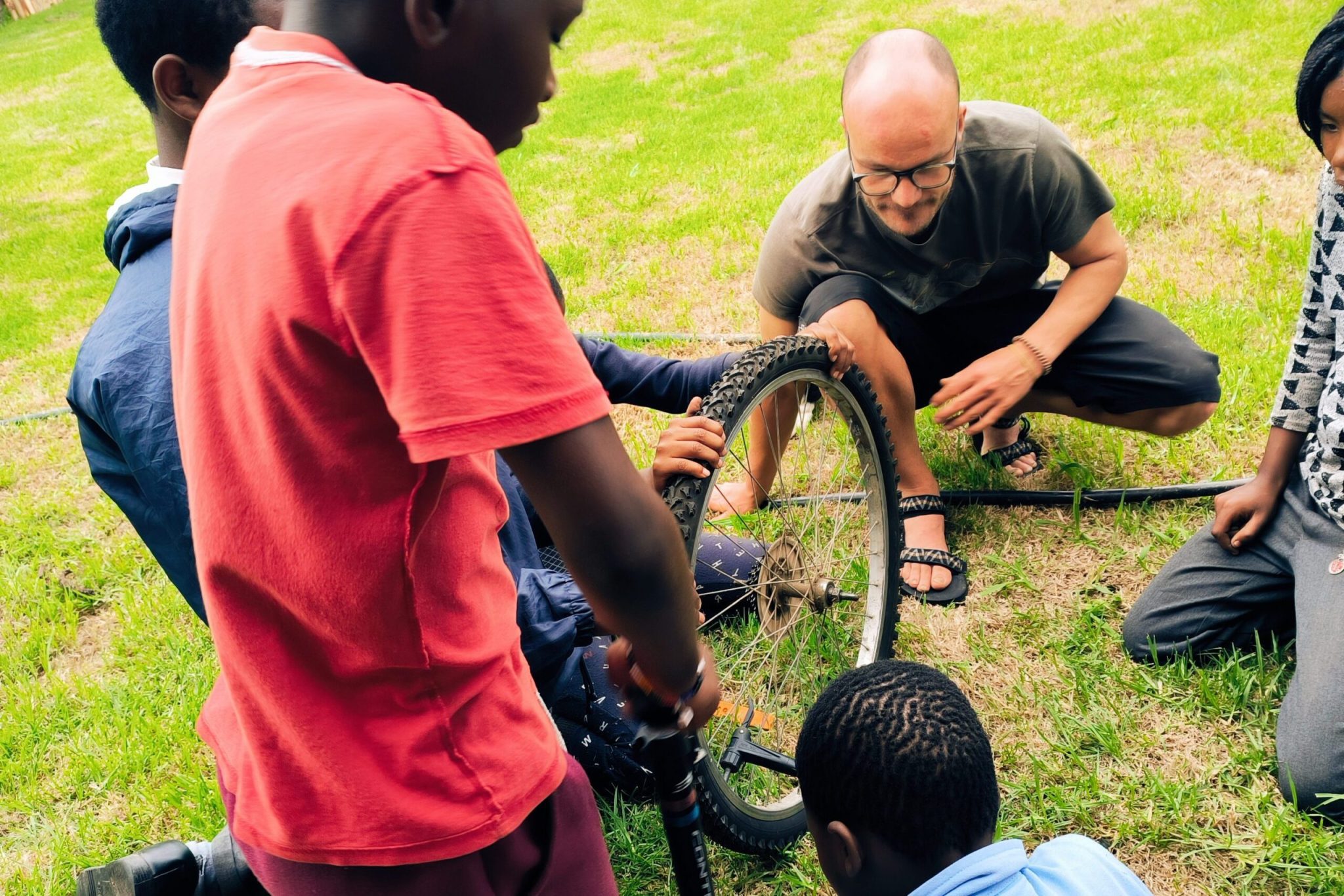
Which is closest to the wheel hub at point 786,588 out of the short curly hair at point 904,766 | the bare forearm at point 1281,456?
the short curly hair at point 904,766

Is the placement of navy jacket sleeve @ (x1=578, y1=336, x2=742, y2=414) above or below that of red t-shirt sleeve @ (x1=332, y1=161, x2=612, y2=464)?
below

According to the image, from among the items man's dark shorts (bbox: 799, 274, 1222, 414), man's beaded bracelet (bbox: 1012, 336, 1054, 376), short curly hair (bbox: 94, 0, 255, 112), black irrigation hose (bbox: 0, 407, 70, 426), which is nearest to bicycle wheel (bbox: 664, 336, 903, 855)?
man's dark shorts (bbox: 799, 274, 1222, 414)

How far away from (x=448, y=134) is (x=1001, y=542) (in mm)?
2642

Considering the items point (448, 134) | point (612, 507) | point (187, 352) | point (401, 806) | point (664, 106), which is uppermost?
point (448, 134)

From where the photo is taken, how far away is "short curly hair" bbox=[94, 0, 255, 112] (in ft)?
6.35

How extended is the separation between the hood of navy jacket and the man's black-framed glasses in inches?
68.1

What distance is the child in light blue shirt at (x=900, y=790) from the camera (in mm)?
1572

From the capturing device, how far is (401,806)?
121 cm

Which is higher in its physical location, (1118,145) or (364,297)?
(364,297)

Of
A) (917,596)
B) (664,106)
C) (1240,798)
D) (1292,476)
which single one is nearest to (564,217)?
(664,106)

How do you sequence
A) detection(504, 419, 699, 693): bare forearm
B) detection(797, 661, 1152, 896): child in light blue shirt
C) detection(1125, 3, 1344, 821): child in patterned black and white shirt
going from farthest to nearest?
detection(1125, 3, 1344, 821): child in patterned black and white shirt, detection(797, 661, 1152, 896): child in light blue shirt, detection(504, 419, 699, 693): bare forearm

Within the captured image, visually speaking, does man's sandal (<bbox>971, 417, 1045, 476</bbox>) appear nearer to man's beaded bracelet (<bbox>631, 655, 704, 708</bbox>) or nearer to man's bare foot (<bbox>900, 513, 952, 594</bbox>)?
man's bare foot (<bbox>900, 513, 952, 594</bbox>)

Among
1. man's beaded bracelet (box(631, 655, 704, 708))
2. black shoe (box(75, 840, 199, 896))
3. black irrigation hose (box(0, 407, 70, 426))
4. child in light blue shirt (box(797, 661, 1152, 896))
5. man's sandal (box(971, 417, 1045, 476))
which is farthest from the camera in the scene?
black irrigation hose (box(0, 407, 70, 426))

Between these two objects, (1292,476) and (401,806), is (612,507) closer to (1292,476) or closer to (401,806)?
(401,806)
